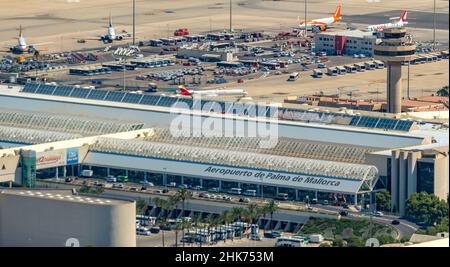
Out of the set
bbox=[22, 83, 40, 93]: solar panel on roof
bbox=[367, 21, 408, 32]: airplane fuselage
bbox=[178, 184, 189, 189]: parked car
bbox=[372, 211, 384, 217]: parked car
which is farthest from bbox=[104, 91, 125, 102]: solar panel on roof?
bbox=[367, 21, 408, 32]: airplane fuselage

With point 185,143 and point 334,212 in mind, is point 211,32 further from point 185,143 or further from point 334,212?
point 334,212

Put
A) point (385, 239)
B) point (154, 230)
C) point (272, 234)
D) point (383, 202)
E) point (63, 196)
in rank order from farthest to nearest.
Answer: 1. point (383, 202)
2. point (154, 230)
3. point (272, 234)
4. point (385, 239)
5. point (63, 196)

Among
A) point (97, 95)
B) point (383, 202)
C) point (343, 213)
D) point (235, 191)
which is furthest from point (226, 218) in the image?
point (97, 95)

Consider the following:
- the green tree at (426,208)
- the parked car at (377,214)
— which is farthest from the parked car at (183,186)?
the green tree at (426,208)

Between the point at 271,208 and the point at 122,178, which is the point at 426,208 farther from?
the point at 122,178

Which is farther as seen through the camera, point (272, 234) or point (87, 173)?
point (87, 173)

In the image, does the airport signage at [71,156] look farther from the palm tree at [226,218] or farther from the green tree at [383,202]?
the green tree at [383,202]
